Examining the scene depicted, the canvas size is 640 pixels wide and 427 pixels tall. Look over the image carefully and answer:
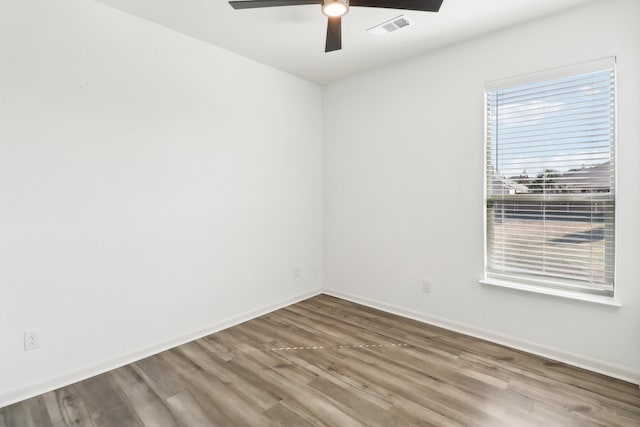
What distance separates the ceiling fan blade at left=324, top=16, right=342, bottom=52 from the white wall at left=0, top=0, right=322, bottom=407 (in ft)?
4.25

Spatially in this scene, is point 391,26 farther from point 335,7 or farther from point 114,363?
point 114,363

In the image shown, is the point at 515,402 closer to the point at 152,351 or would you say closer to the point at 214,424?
the point at 214,424

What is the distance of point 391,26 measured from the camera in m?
2.76

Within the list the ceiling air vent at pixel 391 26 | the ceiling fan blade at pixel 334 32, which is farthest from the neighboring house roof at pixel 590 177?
the ceiling fan blade at pixel 334 32

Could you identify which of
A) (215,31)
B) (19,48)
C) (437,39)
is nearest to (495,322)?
(437,39)

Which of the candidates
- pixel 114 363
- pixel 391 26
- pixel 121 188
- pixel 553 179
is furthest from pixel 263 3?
pixel 114 363

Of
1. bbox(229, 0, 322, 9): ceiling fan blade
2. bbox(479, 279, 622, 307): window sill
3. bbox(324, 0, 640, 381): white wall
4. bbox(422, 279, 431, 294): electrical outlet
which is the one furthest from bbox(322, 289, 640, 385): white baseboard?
bbox(229, 0, 322, 9): ceiling fan blade

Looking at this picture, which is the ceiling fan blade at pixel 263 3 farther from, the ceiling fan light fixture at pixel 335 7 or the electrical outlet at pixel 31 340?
the electrical outlet at pixel 31 340

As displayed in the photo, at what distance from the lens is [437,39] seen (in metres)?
3.01

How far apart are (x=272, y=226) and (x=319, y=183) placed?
37.7 inches

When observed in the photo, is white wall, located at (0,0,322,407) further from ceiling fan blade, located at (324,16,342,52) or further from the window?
the window

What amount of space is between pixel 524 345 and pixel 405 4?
2.77m

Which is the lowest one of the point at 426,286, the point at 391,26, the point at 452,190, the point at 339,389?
the point at 339,389

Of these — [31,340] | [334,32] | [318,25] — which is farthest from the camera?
[318,25]
